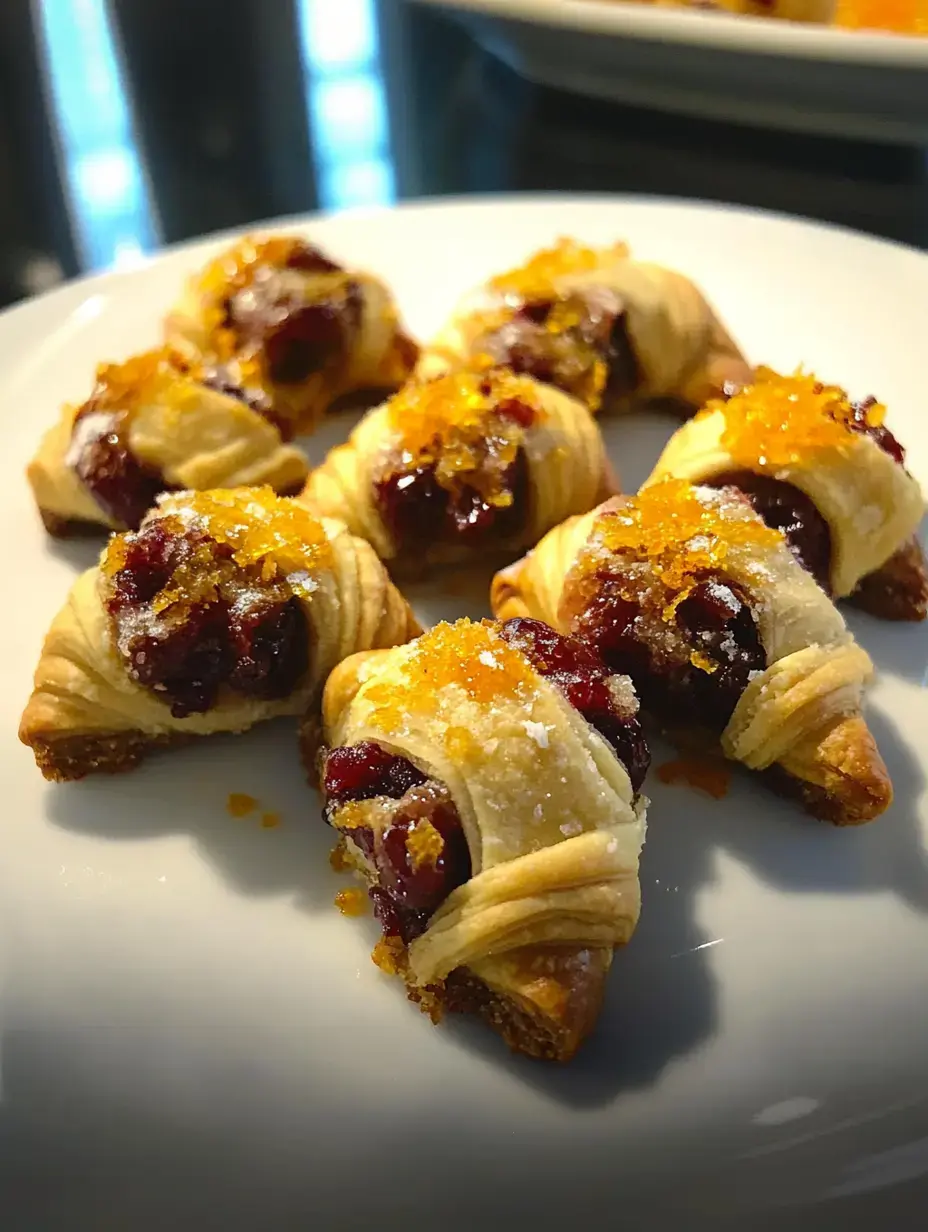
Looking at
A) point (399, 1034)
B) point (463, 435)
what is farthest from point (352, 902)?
Result: point (463, 435)

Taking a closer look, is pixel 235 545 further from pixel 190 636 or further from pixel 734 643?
pixel 734 643

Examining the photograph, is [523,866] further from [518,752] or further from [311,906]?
[311,906]

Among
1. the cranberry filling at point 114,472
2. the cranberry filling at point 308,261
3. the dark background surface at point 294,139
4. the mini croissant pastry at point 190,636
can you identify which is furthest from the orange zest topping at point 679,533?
the dark background surface at point 294,139

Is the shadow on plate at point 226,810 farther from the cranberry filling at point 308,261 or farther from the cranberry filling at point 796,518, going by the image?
the cranberry filling at point 308,261

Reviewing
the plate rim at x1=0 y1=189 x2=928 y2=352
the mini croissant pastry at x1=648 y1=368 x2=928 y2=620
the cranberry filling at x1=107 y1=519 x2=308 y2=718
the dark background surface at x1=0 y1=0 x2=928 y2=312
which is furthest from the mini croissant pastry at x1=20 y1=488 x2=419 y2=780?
the dark background surface at x1=0 y1=0 x2=928 y2=312

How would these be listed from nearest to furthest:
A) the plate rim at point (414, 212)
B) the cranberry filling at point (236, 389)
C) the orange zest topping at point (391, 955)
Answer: the orange zest topping at point (391, 955) → the cranberry filling at point (236, 389) → the plate rim at point (414, 212)

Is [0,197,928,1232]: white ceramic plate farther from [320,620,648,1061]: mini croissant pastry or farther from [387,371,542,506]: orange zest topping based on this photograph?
[387,371,542,506]: orange zest topping

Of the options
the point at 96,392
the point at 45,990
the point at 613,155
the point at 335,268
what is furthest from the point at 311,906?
the point at 613,155
